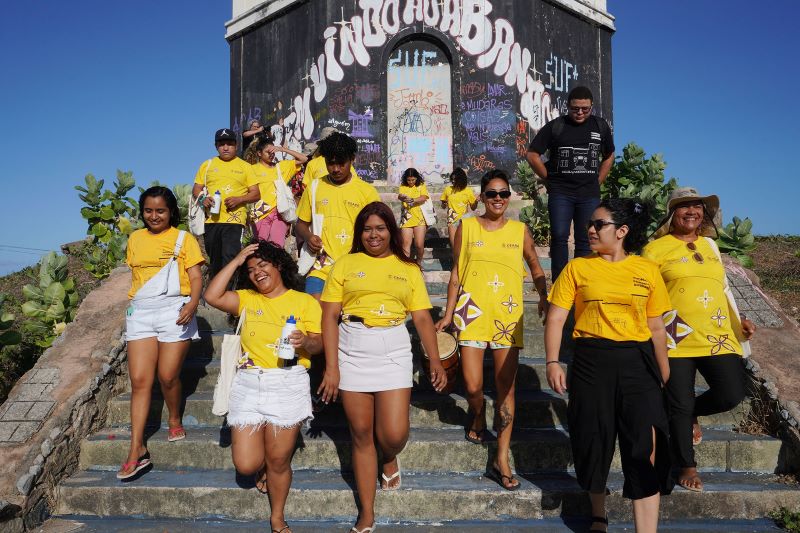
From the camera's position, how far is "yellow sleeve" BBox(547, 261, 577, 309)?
3.60 metres

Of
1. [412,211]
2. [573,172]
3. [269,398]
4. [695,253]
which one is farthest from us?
[412,211]

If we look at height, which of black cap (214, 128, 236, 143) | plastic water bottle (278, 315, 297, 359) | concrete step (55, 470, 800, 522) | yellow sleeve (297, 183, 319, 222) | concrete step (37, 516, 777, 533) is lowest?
concrete step (37, 516, 777, 533)

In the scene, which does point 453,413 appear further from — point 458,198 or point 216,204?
point 458,198

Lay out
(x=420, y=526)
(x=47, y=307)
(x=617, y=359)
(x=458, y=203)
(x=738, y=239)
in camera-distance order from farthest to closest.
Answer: (x=458, y=203) → (x=738, y=239) → (x=47, y=307) → (x=420, y=526) → (x=617, y=359)

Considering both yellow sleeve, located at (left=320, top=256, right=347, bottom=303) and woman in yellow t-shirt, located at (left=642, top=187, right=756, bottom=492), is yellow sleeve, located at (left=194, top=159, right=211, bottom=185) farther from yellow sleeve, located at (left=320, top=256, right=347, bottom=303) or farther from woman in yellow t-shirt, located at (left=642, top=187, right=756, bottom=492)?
woman in yellow t-shirt, located at (left=642, top=187, right=756, bottom=492)

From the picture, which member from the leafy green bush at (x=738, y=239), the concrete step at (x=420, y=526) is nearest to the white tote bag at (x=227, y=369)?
the concrete step at (x=420, y=526)

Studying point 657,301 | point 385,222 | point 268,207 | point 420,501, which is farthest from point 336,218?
point 657,301

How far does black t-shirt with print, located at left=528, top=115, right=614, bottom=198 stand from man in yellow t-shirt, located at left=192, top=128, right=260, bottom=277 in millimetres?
2882

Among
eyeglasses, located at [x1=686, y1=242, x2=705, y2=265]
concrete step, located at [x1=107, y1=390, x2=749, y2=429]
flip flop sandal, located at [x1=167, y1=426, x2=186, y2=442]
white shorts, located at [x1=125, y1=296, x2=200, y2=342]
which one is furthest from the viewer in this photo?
concrete step, located at [x1=107, y1=390, x2=749, y2=429]

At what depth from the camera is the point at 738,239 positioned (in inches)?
299

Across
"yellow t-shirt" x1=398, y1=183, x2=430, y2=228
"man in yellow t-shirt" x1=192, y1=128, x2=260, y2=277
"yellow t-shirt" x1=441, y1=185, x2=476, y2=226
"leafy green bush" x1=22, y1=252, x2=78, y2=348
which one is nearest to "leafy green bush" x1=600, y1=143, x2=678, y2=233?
"yellow t-shirt" x1=441, y1=185, x2=476, y2=226

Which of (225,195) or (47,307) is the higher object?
(225,195)

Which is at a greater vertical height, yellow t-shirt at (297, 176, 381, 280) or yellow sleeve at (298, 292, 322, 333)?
yellow t-shirt at (297, 176, 381, 280)

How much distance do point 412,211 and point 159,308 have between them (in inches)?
198
